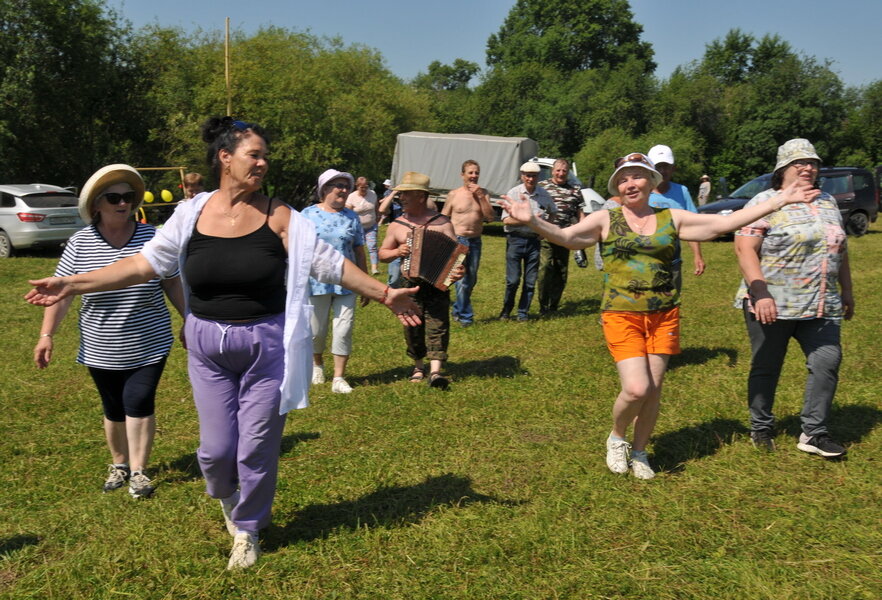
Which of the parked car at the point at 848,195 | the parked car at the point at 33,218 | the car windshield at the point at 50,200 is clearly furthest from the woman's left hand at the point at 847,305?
the car windshield at the point at 50,200

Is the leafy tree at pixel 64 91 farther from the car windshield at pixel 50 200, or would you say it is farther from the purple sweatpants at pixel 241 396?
the purple sweatpants at pixel 241 396

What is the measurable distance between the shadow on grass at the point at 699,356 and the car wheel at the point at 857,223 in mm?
15997

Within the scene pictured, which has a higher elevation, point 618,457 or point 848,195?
point 848,195

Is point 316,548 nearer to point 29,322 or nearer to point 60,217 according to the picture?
point 29,322

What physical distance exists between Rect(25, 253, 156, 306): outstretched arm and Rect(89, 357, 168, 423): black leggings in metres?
1.03

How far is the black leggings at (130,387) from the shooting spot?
16.2 feet

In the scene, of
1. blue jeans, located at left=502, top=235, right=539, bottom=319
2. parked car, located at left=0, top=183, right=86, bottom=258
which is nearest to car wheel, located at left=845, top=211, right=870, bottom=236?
blue jeans, located at left=502, top=235, right=539, bottom=319

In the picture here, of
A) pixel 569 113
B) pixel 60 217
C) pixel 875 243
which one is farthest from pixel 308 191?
pixel 875 243

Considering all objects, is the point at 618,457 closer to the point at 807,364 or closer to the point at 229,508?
the point at 807,364

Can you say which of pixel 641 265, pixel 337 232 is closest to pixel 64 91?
pixel 337 232

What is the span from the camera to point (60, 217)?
18.6 metres

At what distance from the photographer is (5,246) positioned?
18.5 m

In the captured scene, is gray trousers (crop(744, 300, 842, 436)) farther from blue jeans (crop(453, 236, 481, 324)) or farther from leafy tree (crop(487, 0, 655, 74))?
leafy tree (crop(487, 0, 655, 74))

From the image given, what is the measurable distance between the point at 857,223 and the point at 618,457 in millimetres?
20448
